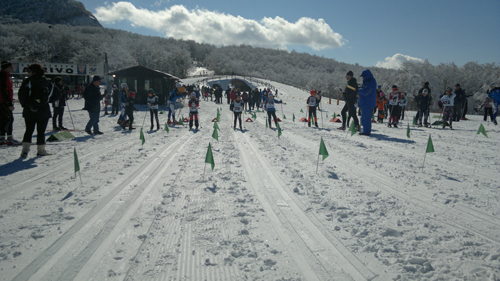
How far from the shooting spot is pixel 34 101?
18.2 ft

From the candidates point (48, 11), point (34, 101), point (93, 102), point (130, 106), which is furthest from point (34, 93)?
point (48, 11)

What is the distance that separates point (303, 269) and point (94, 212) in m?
2.47

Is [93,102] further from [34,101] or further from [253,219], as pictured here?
[253,219]

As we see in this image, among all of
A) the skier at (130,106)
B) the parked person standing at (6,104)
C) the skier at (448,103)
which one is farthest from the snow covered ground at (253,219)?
the skier at (448,103)

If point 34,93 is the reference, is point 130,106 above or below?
below

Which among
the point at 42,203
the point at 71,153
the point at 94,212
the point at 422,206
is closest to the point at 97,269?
the point at 94,212

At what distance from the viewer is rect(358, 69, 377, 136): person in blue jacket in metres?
8.63

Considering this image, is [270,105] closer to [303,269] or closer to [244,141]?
[244,141]

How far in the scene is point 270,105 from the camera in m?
12.1

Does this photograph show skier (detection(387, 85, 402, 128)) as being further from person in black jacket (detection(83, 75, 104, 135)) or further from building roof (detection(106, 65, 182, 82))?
building roof (detection(106, 65, 182, 82))

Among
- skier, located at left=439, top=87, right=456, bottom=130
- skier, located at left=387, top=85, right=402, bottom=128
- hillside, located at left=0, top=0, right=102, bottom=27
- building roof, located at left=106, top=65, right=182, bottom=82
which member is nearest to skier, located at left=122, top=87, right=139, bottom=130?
skier, located at left=387, top=85, right=402, bottom=128

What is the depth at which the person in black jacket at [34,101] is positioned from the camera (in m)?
5.52

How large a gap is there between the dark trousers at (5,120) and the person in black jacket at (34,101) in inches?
49.0

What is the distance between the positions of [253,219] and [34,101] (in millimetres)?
5496
